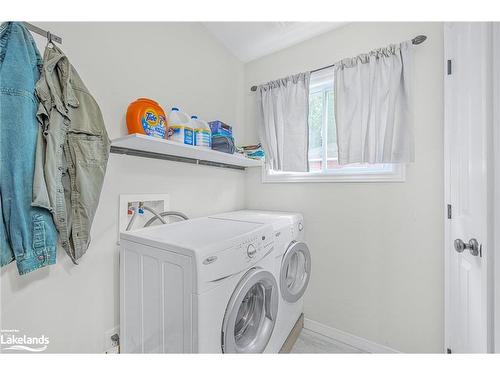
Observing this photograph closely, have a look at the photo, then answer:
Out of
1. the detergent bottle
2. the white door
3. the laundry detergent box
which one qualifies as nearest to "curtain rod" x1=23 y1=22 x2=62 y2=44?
the detergent bottle

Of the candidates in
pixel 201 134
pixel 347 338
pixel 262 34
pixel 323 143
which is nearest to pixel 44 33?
pixel 201 134

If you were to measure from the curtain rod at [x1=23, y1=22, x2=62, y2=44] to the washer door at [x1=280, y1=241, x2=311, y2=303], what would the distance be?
1713mm

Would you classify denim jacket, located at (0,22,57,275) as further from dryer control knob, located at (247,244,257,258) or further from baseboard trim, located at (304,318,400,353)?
baseboard trim, located at (304,318,400,353)

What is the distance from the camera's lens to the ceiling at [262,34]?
5.94 feet

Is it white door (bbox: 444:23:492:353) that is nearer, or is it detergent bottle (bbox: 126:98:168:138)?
white door (bbox: 444:23:492:353)

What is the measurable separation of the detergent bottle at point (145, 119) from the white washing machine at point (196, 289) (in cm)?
57

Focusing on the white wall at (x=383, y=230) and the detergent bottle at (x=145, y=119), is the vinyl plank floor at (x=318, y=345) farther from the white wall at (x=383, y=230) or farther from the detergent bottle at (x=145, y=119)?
the detergent bottle at (x=145, y=119)

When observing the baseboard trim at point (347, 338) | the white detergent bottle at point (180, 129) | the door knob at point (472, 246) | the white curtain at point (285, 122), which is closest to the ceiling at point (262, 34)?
the white curtain at point (285, 122)

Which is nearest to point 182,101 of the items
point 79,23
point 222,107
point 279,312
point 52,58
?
point 222,107

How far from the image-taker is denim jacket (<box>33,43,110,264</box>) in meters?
0.90

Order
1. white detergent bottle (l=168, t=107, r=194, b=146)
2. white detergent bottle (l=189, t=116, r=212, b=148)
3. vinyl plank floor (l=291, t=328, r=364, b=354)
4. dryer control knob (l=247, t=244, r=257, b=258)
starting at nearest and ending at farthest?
dryer control knob (l=247, t=244, r=257, b=258) → white detergent bottle (l=168, t=107, r=194, b=146) → white detergent bottle (l=189, t=116, r=212, b=148) → vinyl plank floor (l=291, t=328, r=364, b=354)

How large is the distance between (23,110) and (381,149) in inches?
78.5
